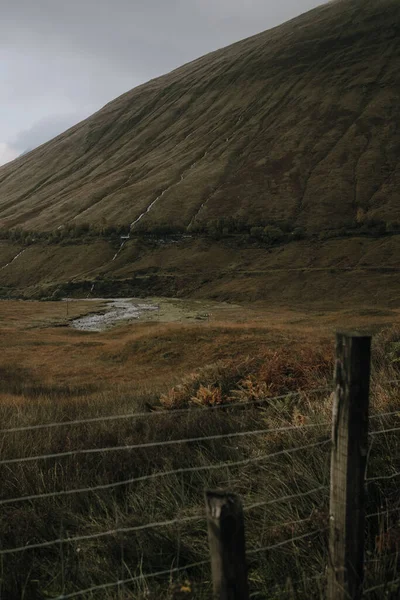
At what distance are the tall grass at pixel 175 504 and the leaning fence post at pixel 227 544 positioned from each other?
48 centimetres

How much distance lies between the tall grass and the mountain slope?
84810mm

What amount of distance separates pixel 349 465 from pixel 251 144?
410ft

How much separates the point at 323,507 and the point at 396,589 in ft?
2.88

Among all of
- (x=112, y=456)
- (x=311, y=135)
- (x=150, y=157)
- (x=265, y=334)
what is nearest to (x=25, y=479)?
(x=112, y=456)

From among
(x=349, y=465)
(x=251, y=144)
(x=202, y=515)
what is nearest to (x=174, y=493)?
(x=202, y=515)

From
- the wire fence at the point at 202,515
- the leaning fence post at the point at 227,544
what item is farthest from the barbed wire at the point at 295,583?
the leaning fence post at the point at 227,544

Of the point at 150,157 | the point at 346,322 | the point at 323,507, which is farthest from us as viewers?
the point at 150,157

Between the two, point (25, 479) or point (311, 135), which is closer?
point (25, 479)

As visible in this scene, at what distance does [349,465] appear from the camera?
12.0ft

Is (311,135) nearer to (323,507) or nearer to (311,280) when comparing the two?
(311,280)

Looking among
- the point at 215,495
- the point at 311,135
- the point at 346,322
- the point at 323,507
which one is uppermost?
the point at 311,135

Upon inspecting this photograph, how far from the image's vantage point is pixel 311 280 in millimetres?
74000

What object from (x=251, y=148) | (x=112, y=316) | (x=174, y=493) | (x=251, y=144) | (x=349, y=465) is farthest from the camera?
(x=251, y=144)

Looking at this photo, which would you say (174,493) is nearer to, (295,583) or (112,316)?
(295,583)
